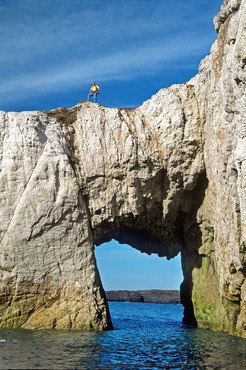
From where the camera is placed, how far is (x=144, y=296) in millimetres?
93812

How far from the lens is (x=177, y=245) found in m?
27.3

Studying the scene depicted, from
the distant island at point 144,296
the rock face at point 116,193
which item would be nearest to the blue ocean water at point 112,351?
the rock face at point 116,193

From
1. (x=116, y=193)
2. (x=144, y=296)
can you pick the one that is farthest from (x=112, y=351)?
(x=144, y=296)

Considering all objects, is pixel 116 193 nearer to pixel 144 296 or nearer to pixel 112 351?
pixel 112 351

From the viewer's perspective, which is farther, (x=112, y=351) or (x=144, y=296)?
(x=144, y=296)

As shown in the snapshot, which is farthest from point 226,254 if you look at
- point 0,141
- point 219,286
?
point 0,141

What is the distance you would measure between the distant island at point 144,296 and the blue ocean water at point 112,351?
73949 millimetres

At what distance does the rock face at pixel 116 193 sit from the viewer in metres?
19.2

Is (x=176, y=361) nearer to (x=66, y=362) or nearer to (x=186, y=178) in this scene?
(x=66, y=362)

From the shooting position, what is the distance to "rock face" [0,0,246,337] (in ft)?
63.1

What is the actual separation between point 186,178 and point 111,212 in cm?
471

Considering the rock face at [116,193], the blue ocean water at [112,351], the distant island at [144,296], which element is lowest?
the distant island at [144,296]

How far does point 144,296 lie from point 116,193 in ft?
247

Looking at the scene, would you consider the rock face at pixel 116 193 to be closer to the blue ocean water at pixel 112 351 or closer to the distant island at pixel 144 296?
the blue ocean water at pixel 112 351
